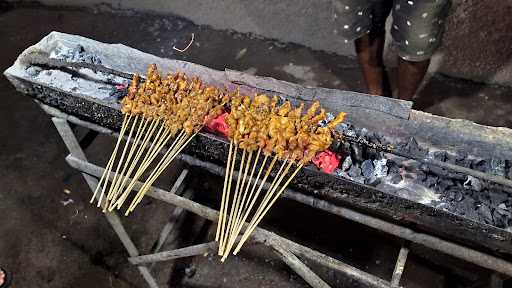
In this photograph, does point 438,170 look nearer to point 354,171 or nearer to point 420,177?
point 420,177

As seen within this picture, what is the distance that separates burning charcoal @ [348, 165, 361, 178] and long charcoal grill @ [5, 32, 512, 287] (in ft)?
0.25

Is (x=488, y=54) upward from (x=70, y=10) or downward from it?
upward

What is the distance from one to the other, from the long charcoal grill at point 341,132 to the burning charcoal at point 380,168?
0.08 m

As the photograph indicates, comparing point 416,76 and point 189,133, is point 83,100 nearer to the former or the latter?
point 189,133

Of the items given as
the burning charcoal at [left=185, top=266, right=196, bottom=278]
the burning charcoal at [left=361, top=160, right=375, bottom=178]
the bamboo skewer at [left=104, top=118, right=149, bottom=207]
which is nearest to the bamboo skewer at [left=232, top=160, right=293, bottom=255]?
the burning charcoal at [left=361, top=160, right=375, bottom=178]

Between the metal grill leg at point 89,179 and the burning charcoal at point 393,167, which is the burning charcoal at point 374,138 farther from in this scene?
the metal grill leg at point 89,179

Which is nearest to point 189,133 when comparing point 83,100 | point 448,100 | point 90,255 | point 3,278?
point 83,100

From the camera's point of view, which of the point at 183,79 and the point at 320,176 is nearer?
the point at 320,176

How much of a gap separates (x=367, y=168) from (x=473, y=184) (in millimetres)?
507

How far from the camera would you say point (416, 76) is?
13.0 ft

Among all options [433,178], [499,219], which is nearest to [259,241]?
[433,178]

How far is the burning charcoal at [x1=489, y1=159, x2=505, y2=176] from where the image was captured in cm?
214

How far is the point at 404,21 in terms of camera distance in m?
3.47

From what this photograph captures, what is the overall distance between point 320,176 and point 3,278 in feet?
11.3
